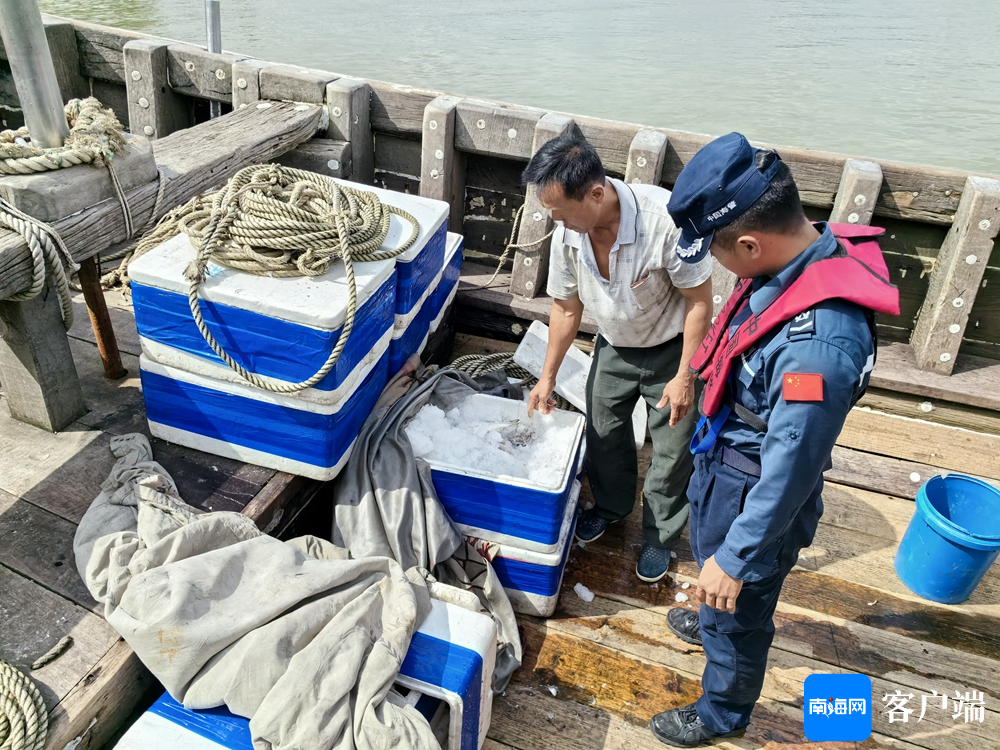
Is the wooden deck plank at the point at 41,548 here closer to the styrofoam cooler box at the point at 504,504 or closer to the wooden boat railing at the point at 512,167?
the styrofoam cooler box at the point at 504,504

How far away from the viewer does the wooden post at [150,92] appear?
433 cm

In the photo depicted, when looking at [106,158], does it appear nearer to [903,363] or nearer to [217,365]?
[217,365]

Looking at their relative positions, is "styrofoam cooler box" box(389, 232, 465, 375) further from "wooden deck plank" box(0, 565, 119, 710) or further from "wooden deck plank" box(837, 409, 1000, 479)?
"wooden deck plank" box(837, 409, 1000, 479)

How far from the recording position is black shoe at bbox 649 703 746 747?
2.57 m

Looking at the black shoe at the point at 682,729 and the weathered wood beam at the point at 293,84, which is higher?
the weathered wood beam at the point at 293,84

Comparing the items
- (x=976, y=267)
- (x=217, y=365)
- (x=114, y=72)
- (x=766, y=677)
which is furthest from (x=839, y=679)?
(x=114, y=72)

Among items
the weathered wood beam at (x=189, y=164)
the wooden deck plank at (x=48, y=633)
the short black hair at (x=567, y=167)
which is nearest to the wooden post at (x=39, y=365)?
the weathered wood beam at (x=189, y=164)

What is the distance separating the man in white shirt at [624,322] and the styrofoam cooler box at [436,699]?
1.13m

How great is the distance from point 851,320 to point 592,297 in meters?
1.26

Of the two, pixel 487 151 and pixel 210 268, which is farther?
pixel 487 151

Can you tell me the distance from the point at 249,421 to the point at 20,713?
1.12m

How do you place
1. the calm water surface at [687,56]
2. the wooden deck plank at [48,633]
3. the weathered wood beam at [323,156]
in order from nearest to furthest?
the wooden deck plank at [48,633] → the weathered wood beam at [323,156] → the calm water surface at [687,56]

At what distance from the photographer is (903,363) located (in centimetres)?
388

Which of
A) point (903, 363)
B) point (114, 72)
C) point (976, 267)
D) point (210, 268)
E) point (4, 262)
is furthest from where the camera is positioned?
point (114, 72)
